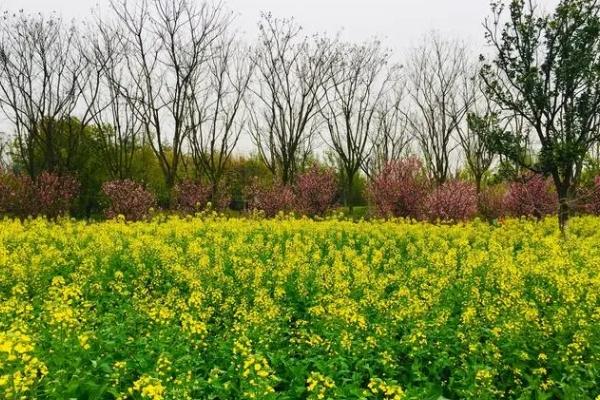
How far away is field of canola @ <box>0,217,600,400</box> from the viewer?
191 inches

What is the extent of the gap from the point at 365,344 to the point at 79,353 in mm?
2712

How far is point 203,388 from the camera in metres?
5.14

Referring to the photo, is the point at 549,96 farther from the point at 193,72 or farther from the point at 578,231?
the point at 193,72

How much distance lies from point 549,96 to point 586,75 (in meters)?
1.05

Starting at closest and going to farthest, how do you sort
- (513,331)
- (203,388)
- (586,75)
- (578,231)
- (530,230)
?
(203,388), (513,331), (586,75), (530,230), (578,231)

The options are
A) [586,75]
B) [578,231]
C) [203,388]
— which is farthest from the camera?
[578,231]

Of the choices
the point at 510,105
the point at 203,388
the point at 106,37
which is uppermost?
the point at 106,37

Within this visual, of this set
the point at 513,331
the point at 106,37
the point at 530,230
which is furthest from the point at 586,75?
the point at 106,37

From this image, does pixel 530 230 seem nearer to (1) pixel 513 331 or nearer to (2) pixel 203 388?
(1) pixel 513 331

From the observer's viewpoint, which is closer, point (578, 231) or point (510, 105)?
point (510, 105)

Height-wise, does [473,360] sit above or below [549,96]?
below

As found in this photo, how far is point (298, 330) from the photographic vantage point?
685 centimetres

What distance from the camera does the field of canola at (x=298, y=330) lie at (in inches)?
191

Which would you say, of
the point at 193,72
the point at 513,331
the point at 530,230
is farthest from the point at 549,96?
the point at 193,72
